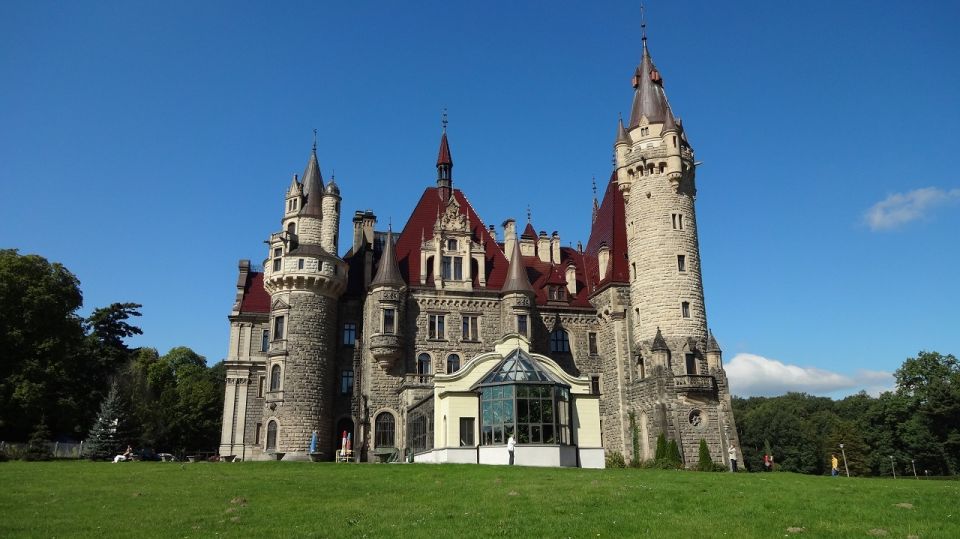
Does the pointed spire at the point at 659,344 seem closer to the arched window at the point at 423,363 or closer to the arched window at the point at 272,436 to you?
the arched window at the point at 423,363

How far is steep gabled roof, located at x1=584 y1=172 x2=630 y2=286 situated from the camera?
46.1m

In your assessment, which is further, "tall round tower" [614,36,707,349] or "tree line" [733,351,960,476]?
"tree line" [733,351,960,476]

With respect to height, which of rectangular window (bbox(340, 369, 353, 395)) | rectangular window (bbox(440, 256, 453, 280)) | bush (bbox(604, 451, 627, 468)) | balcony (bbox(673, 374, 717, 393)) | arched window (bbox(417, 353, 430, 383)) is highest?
rectangular window (bbox(440, 256, 453, 280))

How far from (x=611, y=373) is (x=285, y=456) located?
19.6 m

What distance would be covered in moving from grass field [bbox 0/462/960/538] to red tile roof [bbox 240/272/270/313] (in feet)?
77.5

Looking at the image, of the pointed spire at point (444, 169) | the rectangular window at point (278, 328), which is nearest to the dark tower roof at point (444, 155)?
the pointed spire at point (444, 169)

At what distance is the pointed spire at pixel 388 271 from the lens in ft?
142

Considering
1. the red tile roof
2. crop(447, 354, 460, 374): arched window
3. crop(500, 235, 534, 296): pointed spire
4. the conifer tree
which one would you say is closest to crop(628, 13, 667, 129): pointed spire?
crop(500, 235, 534, 296): pointed spire

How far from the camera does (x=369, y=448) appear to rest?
42.3m

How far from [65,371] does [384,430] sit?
70.3 ft

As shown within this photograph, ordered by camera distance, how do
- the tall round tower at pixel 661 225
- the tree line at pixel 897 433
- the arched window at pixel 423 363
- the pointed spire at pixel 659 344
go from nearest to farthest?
1. the pointed spire at pixel 659 344
2. the tall round tower at pixel 661 225
3. the arched window at pixel 423 363
4. the tree line at pixel 897 433

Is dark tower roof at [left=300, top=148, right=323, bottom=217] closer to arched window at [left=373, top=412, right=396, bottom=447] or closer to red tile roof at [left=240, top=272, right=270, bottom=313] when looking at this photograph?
red tile roof at [left=240, top=272, right=270, bottom=313]

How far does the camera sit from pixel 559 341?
1842 inches

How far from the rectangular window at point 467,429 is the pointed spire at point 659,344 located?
12.5 meters
